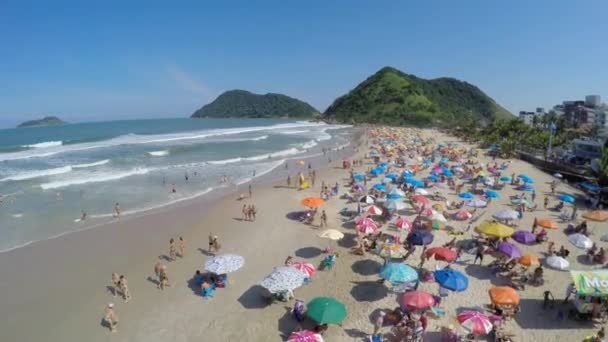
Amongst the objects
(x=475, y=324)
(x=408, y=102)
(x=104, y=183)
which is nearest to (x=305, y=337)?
(x=475, y=324)

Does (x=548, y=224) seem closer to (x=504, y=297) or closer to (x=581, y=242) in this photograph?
(x=581, y=242)

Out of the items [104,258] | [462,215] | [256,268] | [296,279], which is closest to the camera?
[296,279]

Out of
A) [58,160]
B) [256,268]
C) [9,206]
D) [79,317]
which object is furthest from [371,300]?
[58,160]

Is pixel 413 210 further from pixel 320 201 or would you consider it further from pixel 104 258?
pixel 104 258

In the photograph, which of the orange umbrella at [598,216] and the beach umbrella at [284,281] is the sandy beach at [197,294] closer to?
the beach umbrella at [284,281]

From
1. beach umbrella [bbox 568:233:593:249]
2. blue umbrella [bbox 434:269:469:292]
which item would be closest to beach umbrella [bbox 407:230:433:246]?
blue umbrella [bbox 434:269:469:292]
